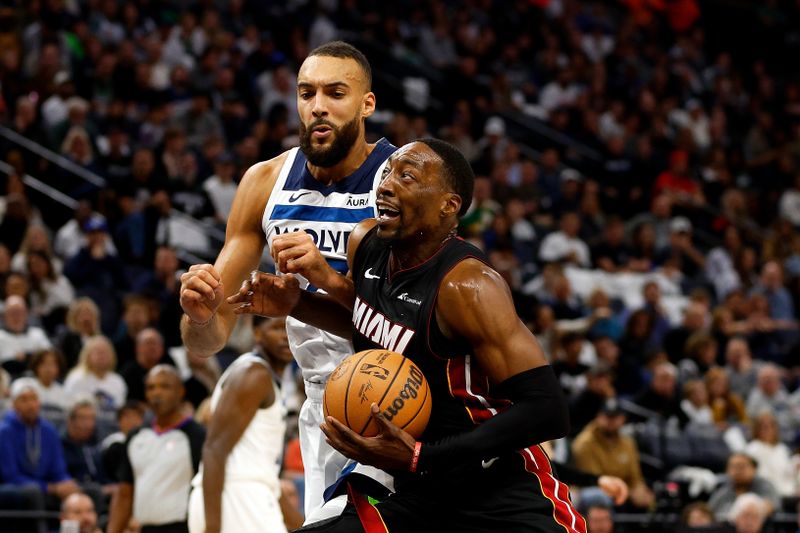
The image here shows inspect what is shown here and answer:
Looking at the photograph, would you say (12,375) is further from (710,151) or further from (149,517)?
(710,151)

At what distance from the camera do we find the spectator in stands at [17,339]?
10.3 m

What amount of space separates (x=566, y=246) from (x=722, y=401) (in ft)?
10.7

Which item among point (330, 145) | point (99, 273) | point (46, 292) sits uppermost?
point (330, 145)

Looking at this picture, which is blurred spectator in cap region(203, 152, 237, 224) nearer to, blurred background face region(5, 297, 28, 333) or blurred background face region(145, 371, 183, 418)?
blurred background face region(5, 297, 28, 333)

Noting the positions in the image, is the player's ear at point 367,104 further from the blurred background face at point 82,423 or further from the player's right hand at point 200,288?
the blurred background face at point 82,423

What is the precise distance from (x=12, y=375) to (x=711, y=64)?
15.6 meters

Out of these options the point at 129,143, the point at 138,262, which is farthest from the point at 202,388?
the point at 129,143

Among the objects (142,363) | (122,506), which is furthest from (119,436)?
(122,506)

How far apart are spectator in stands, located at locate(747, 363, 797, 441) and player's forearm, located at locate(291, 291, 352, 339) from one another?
9267 mm

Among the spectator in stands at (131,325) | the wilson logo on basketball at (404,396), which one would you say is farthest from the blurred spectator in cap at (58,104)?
the wilson logo on basketball at (404,396)

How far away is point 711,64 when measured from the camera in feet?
73.2

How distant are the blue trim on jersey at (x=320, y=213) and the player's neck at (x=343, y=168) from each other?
147 mm

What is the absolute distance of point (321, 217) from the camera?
203 inches

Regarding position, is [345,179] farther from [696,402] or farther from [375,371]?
[696,402]
